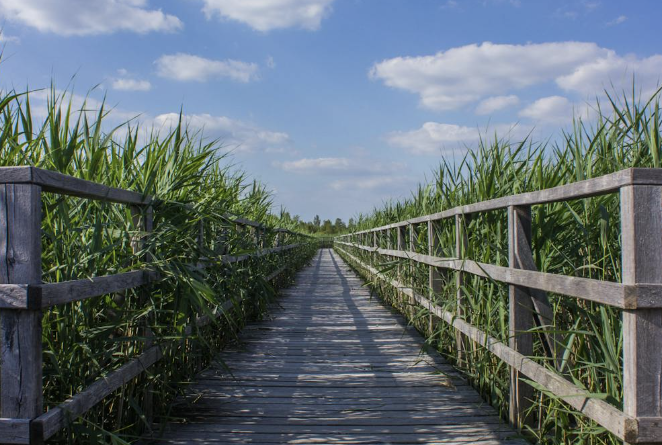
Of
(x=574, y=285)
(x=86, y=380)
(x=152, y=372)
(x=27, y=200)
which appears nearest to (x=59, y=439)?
(x=86, y=380)

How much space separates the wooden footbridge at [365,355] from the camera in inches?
64.6

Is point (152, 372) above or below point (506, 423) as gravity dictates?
above

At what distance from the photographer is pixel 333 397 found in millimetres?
3264

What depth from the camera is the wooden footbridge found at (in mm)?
1640

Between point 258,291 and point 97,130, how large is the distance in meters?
3.21

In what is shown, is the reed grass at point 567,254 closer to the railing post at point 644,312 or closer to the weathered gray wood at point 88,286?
the railing post at point 644,312

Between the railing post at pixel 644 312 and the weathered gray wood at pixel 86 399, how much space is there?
6.50ft

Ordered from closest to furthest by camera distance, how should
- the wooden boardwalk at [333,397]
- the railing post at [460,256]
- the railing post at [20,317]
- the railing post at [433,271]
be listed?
the railing post at [20,317]
the wooden boardwalk at [333,397]
the railing post at [460,256]
the railing post at [433,271]

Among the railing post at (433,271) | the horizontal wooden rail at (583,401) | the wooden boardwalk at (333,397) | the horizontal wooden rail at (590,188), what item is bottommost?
the wooden boardwalk at (333,397)

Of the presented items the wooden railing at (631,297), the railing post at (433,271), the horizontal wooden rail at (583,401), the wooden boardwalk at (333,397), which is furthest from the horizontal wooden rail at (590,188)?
the railing post at (433,271)

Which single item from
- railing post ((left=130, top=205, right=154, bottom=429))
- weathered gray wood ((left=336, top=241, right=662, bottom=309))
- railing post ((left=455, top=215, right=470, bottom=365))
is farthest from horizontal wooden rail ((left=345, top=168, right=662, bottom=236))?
railing post ((left=130, top=205, right=154, bottom=429))

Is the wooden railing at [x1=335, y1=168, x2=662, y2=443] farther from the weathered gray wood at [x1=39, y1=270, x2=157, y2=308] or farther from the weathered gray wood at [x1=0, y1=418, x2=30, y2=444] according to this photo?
the weathered gray wood at [x1=0, y1=418, x2=30, y2=444]

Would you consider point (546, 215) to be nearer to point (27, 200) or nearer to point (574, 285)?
point (574, 285)

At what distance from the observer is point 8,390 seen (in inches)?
67.7
